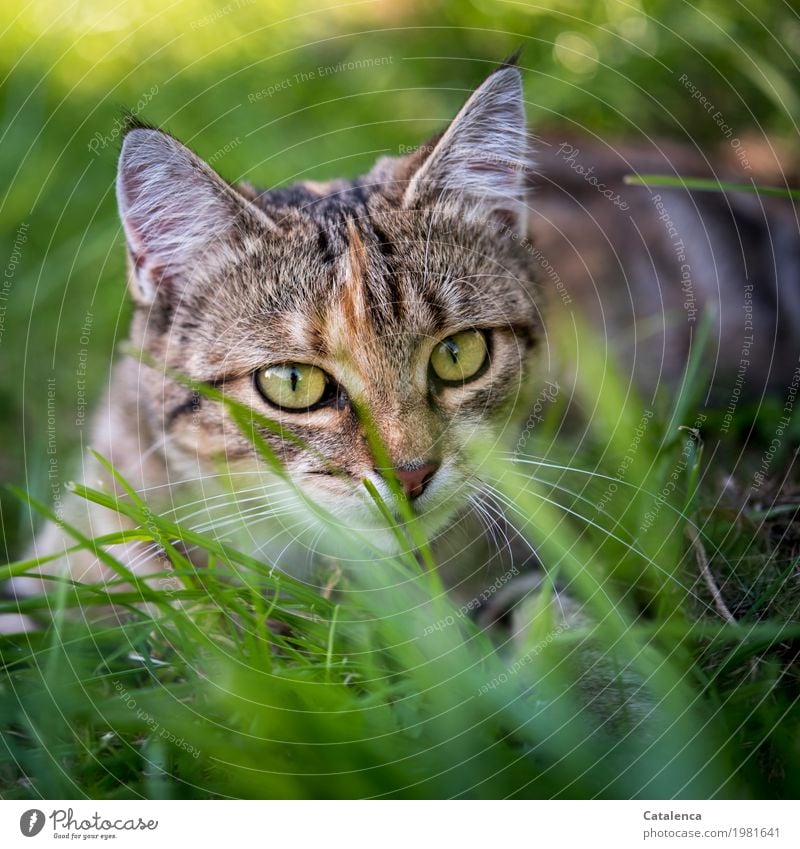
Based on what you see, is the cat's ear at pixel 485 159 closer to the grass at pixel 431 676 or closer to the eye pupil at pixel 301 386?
the eye pupil at pixel 301 386

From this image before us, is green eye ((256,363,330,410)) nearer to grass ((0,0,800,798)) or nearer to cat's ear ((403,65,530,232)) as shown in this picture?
grass ((0,0,800,798))

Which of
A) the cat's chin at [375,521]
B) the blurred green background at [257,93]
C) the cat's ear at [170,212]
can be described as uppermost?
the blurred green background at [257,93]

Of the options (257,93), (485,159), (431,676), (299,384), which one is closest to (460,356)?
(299,384)

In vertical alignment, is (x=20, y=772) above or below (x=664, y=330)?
below

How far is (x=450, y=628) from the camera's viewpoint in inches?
58.2

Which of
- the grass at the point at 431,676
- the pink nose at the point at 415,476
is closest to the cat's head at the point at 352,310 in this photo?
the pink nose at the point at 415,476

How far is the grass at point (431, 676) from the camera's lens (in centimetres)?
126

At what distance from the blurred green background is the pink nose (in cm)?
135

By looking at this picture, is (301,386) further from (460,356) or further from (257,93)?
(257,93)

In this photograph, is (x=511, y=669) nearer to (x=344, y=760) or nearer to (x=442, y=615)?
(x=442, y=615)

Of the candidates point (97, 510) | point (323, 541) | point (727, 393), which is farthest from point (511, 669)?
point (727, 393)

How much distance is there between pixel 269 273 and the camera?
5.88 feet

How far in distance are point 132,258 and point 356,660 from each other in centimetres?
110

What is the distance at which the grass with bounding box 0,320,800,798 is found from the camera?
1.26 meters
